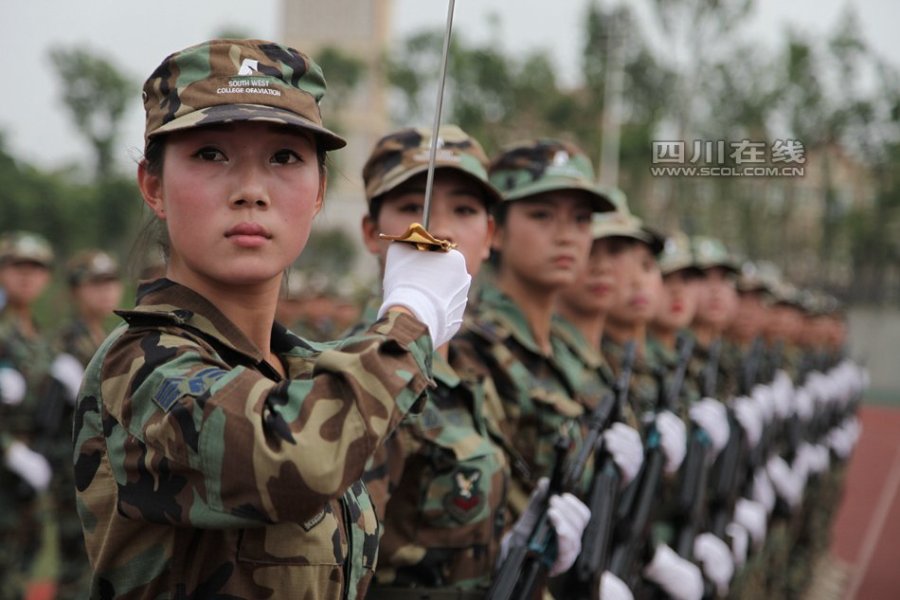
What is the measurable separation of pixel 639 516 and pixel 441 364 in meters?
1.30

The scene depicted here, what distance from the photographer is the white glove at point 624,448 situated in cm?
355

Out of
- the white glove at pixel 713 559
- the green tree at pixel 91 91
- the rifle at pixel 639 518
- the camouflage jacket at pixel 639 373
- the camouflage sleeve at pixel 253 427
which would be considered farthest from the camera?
the green tree at pixel 91 91

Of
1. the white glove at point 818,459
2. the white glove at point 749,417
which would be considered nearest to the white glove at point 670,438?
the white glove at point 749,417

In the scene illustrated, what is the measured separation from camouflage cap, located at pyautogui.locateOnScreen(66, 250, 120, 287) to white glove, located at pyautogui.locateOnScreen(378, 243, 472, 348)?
5550mm

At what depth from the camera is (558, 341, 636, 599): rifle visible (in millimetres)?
3326

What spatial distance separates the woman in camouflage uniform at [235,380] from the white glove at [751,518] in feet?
14.6

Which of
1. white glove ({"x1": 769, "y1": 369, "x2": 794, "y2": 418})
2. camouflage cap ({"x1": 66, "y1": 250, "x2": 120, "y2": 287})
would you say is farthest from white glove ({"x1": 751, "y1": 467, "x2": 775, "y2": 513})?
camouflage cap ({"x1": 66, "y1": 250, "x2": 120, "y2": 287})

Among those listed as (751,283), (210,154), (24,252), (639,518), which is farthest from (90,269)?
(210,154)

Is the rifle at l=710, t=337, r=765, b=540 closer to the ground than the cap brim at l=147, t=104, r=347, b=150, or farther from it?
closer to the ground

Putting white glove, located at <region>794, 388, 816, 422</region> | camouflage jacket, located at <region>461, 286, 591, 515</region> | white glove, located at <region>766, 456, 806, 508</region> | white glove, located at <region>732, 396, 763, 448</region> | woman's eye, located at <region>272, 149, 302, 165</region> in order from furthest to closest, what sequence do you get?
1. white glove, located at <region>794, 388, 816, 422</region>
2. white glove, located at <region>766, 456, 806, 508</region>
3. white glove, located at <region>732, 396, 763, 448</region>
4. camouflage jacket, located at <region>461, 286, 591, 515</region>
5. woman's eye, located at <region>272, 149, 302, 165</region>

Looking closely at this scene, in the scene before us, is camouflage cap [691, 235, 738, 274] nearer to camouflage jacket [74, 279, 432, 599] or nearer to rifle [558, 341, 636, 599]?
rifle [558, 341, 636, 599]

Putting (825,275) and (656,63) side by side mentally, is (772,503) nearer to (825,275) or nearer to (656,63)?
(656,63)

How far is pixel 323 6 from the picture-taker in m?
47.1

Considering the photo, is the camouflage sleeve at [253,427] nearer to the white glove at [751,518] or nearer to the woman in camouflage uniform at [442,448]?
the woman in camouflage uniform at [442,448]
